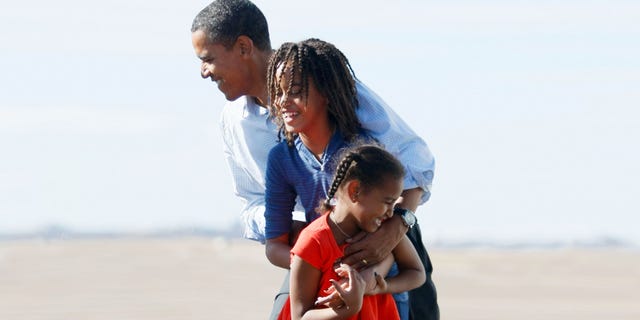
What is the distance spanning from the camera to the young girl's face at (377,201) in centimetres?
522

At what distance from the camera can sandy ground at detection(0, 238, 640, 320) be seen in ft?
61.8

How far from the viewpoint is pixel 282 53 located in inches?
222

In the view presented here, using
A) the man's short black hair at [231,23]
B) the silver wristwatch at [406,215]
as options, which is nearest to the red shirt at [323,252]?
the silver wristwatch at [406,215]

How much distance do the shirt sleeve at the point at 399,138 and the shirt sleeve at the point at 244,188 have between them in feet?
2.68

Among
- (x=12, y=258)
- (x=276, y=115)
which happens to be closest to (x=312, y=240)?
(x=276, y=115)

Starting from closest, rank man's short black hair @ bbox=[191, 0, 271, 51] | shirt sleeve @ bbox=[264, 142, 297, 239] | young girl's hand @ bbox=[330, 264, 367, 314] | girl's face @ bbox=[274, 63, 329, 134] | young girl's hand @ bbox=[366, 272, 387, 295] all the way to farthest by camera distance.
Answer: young girl's hand @ bbox=[330, 264, 367, 314] → young girl's hand @ bbox=[366, 272, 387, 295] → girl's face @ bbox=[274, 63, 329, 134] → shirt sleeve @ bbox=[264, 142, 297, 239] → man's short black hair @ bbox=[191, 0, 271, 51]

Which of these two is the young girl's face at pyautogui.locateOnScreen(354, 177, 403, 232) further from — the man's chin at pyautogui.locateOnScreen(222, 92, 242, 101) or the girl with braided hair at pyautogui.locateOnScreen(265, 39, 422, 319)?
the man's chin at pyautogui.locateOnScreen(222, 92, 242, 101)

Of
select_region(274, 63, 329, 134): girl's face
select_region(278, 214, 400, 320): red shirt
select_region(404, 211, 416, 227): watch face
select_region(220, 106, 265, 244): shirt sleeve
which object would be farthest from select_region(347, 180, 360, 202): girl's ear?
select_region(220, 106, 265, 244): shirt sleeve

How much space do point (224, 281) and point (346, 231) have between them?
17.7 metres

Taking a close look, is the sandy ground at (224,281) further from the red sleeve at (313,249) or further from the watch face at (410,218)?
the red sleeve at (313,249)

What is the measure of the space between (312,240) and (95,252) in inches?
1009

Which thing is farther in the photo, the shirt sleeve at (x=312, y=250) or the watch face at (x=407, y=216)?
the watch face at (x=407, y=216)

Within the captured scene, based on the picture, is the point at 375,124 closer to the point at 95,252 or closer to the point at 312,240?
the point at 312,240

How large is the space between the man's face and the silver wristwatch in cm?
112
